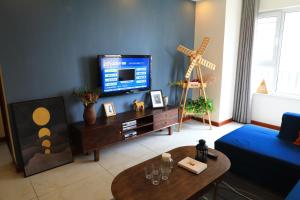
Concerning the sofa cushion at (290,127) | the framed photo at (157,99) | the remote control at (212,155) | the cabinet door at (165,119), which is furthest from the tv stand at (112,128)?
the sofa cushion at (290,127)

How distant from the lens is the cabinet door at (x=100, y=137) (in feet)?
8.27

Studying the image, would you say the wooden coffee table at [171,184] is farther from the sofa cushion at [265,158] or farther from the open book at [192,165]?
the sofa cushion at [265,158]

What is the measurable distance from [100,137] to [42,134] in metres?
0.68

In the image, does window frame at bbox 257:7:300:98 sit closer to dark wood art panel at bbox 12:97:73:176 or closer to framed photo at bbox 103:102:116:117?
framed photo at bbox 103:102:116:117

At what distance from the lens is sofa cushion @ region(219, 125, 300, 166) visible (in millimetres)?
1986

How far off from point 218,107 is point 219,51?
106 cm

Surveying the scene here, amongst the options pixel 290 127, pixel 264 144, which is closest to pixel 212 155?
pixel 264 144

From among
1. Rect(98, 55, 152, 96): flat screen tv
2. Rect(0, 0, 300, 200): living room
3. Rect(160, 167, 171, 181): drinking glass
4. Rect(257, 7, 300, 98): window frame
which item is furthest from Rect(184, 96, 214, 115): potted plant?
Rect(160, 167, 171, 181): drinking glass

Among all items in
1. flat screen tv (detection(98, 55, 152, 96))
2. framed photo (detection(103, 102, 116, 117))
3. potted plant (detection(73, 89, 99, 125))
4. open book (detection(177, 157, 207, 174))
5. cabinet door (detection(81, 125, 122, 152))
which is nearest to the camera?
open book (detection(177, 157, 207, 174))

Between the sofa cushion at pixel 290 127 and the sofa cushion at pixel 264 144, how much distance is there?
0.30 ft

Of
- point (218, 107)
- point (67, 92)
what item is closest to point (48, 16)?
point (67, 92)

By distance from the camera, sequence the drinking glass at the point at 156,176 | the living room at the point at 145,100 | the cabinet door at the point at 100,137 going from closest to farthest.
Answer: the drinking glass at the point at 156,176 → the living room at the point at 145,100 → the cabinet door at the point at 100,137

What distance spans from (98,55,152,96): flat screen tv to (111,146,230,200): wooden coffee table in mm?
1526

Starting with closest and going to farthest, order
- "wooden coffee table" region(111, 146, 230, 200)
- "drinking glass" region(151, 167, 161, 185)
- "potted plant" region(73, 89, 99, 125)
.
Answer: "wooden coffee table" region(111, 146, 230, 200), "drinking glass" region(151, 167, 161, 185), "potted plant" region(73, 89, 99, 125)
